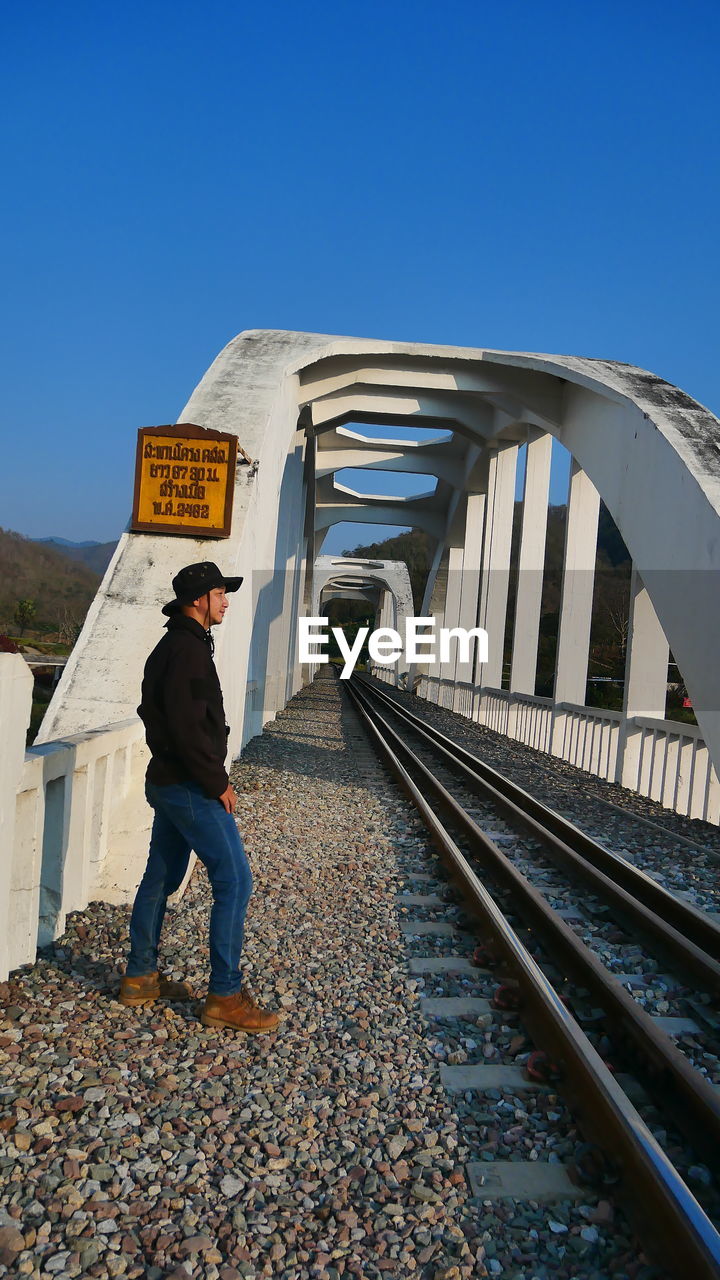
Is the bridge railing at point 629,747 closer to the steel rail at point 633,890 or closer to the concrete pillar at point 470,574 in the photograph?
the steel rail at point 633,890

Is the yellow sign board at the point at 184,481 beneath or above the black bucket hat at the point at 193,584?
above

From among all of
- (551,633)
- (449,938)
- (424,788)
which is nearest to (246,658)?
(424,788)

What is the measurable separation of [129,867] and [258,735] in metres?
10.2

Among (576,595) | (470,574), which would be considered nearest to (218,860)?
(576,595)

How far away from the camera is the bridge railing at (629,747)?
938cm

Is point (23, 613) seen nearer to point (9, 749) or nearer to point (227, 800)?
point (9, 749)

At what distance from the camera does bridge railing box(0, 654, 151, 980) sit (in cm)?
347

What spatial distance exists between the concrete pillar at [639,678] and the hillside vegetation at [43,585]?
133 feet

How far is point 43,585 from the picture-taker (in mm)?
58125

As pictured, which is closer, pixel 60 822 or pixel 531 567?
pixel 60 822

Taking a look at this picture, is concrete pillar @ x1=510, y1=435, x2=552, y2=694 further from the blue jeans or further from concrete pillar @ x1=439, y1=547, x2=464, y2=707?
the blue jeans

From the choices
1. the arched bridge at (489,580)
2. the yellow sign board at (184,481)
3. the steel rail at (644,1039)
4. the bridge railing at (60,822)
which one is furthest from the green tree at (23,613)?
the steel rail at (644,1039)

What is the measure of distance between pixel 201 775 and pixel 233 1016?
3.19 ft

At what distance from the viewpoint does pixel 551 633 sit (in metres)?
47.4
